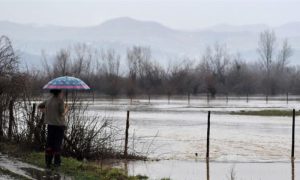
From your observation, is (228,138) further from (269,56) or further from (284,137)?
(269,56)

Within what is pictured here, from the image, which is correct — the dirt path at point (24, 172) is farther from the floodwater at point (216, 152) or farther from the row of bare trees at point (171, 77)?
the row of bare trees at point (171, 77)

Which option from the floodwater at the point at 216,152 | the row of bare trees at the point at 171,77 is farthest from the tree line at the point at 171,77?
the floodwater at the point at 216,152

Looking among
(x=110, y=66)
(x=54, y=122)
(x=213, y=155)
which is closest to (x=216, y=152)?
(x=213, y=155)

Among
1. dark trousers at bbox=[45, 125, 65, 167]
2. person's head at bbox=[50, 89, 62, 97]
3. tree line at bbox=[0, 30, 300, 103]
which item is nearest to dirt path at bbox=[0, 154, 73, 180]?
dark trousers at bbox=[45, 125, 65, 167]

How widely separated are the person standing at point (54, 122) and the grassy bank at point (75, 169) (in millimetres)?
318

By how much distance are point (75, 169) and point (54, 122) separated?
114 centimetres

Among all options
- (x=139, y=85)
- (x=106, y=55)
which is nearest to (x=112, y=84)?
(x=139, y=85)

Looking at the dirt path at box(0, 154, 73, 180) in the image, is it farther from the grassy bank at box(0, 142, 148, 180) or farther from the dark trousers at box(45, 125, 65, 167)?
the dark trousers at box(45, 125, 65, 167)

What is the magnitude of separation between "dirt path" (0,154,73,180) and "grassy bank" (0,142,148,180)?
10 cm

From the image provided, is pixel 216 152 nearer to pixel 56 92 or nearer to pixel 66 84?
pixel 66 84

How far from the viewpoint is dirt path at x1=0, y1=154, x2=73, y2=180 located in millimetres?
11252

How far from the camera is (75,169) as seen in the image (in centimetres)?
1238

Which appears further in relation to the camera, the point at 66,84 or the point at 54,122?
the point at 66,84

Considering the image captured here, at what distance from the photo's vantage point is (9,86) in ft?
56.9
